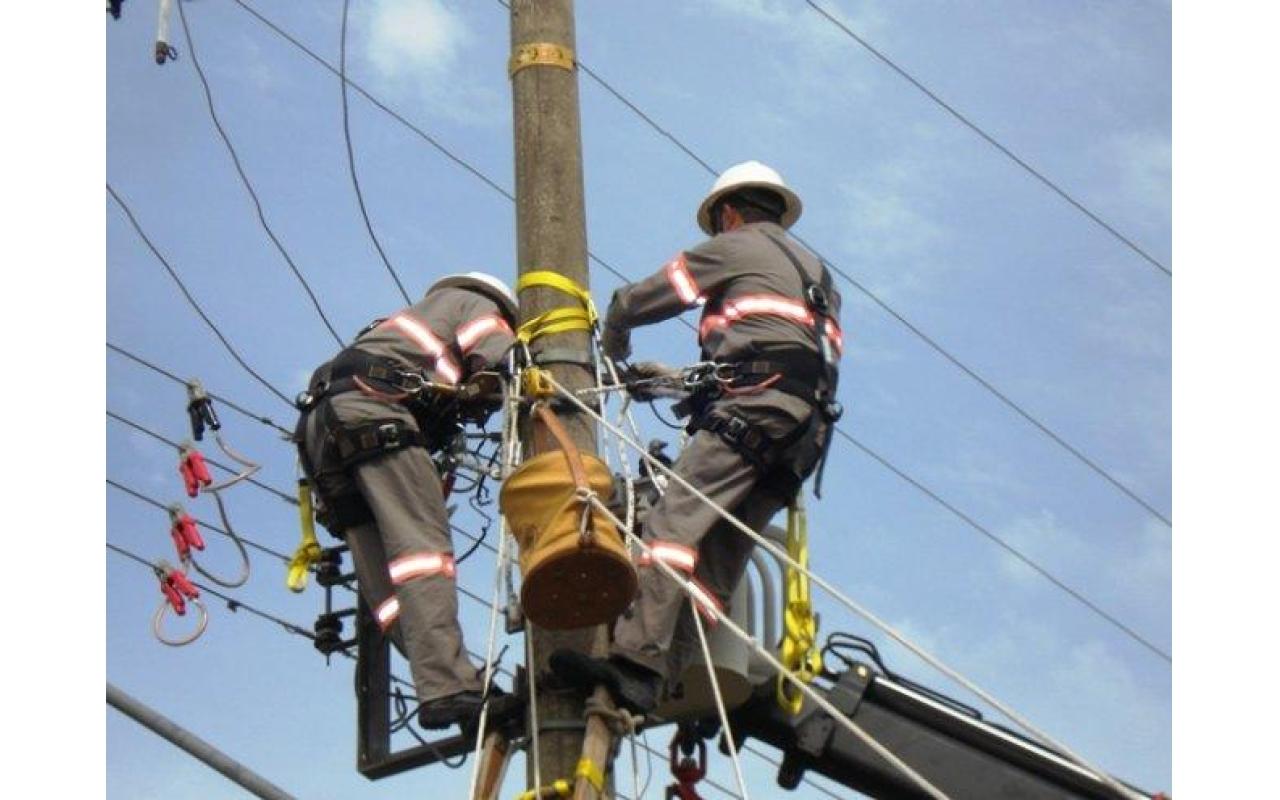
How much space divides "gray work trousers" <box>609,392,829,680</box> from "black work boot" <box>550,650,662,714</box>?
21 cm

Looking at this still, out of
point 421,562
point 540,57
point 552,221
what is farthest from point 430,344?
point 540,57

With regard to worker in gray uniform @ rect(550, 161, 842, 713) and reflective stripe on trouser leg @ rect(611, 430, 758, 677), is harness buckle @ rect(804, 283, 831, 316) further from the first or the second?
reflective stripe on trouser leg @ rect(611, 430, 758, 677)

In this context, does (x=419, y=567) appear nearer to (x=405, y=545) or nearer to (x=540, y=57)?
(x=405, y=545)

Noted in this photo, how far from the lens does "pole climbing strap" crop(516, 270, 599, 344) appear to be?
710cm

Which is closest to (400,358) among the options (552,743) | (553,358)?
(553,358)

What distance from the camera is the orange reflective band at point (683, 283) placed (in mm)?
7840

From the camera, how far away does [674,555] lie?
714 centimetres

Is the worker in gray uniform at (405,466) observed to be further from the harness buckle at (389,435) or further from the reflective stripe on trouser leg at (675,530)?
the reflective stripe on trouser leg at (675,530)

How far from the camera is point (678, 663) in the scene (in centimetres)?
731

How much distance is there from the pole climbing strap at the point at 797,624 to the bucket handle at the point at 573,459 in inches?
46.4

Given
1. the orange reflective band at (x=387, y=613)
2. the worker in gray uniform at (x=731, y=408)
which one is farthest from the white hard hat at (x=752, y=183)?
the orange reflective band at (x=387, y=613)

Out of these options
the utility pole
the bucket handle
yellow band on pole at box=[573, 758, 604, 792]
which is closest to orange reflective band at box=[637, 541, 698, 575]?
the utility pole

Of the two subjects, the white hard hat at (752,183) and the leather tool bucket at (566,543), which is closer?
the leather tool bucket at (566,543)

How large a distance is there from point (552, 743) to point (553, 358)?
4.46 feet
